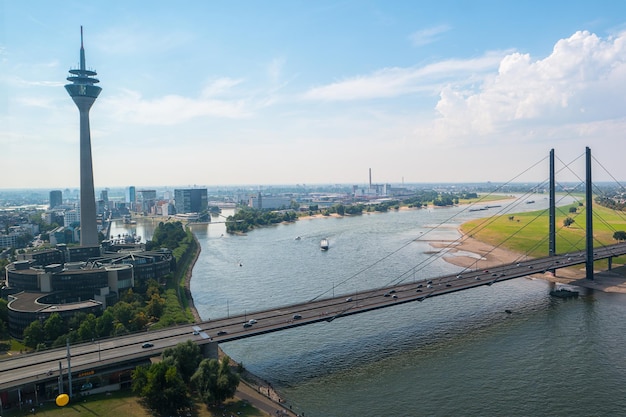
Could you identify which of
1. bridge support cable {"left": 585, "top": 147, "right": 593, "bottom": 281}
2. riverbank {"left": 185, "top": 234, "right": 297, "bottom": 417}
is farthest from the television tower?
bridge support cable {"left": 585, "top": 147, "right": 593, "bottom": 281}

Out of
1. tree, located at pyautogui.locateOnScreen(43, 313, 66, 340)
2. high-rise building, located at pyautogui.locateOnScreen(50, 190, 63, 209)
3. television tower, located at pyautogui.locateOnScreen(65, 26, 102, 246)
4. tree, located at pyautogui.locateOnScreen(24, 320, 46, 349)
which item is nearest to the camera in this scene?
tree, located at pyautogui.locateOnScreen(24, 320, 46, 349)

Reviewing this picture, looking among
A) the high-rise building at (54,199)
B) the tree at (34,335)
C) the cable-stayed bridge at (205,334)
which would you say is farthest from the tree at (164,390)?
the high-rise building at (54,199)

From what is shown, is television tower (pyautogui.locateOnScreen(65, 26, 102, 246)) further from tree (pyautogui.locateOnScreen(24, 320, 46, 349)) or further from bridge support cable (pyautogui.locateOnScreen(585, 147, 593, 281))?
bridge support cable (pyautogui.locateOnScreen(585, 147, 593, 281))

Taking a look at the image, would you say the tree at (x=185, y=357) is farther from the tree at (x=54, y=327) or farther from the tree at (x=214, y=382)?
the tree at (x=54, y=327)

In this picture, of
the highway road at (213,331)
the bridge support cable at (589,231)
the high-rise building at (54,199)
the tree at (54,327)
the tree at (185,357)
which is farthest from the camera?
the high-rise building at (54,199)

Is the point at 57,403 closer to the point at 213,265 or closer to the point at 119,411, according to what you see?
the point at 119,411

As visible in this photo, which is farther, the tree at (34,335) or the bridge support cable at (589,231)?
the bridge support cable at (589,231)
